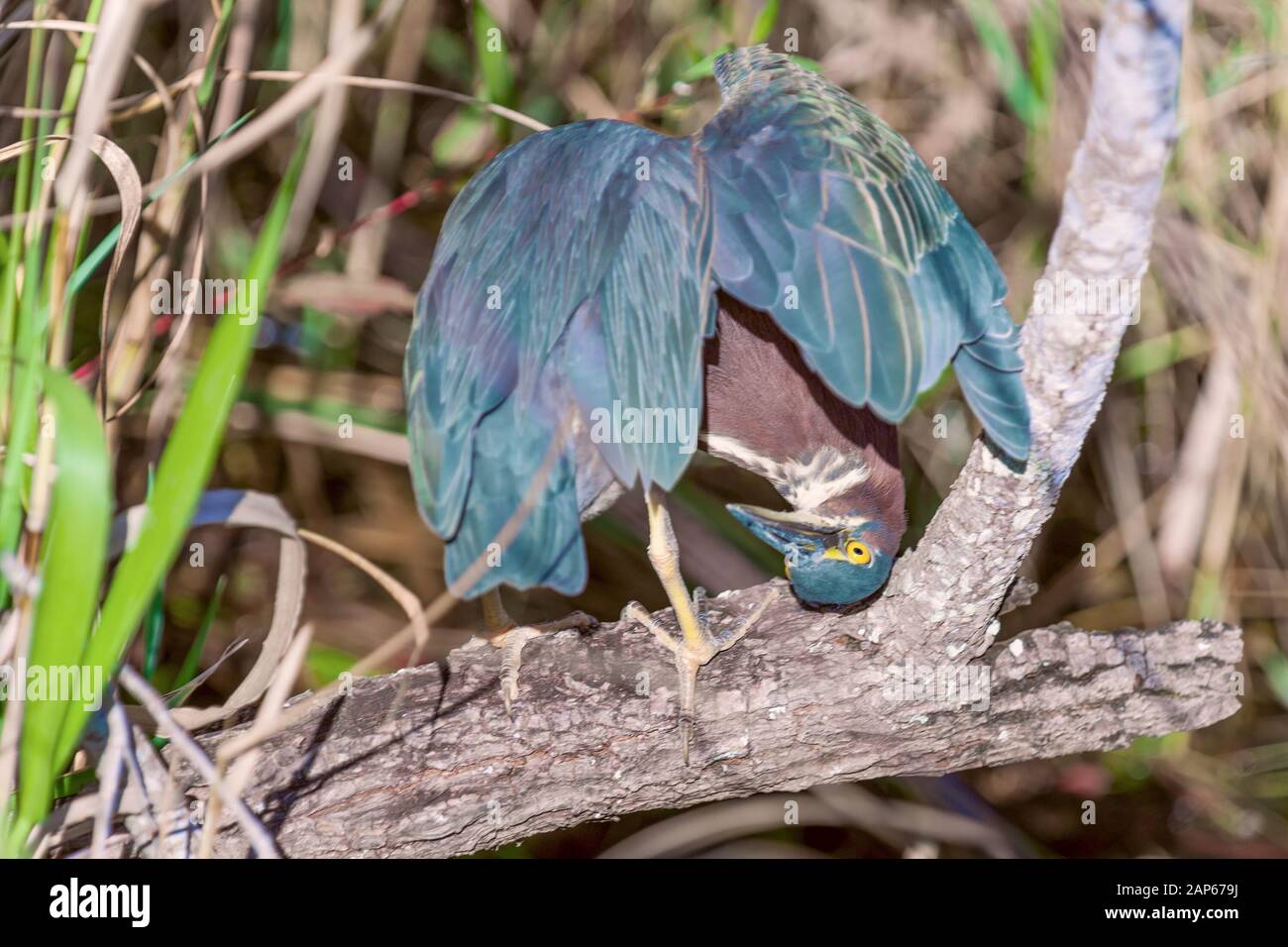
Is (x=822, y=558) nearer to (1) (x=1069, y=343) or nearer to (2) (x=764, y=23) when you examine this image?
(1) (x=1069, y=343)

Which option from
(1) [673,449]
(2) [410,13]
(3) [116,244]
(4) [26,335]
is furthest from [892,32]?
(4) [26,335]

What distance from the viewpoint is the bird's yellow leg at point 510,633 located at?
140cm

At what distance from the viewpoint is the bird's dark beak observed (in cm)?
141


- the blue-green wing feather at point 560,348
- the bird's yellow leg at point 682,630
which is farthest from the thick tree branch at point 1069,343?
the blue-green wing feather at point 560,348

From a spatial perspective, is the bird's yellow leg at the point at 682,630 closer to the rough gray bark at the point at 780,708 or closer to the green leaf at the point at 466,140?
the rough gray bark at the point at 780,708

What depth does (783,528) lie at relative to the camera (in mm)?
1417

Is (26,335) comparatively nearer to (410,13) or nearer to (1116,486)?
(410,13)

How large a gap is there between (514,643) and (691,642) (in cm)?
25

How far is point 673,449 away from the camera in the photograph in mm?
1238

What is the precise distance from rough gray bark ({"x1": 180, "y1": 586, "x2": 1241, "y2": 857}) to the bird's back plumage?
26 centimetres

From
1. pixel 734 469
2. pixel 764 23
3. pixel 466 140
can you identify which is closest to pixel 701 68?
pixel 764 23

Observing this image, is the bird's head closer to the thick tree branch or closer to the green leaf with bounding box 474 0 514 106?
the thick tree branch

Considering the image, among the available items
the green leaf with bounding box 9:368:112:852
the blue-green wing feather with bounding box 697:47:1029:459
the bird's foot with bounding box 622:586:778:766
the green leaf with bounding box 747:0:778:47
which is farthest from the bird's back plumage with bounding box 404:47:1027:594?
the green leaf with bounding box 747:0:778:47
